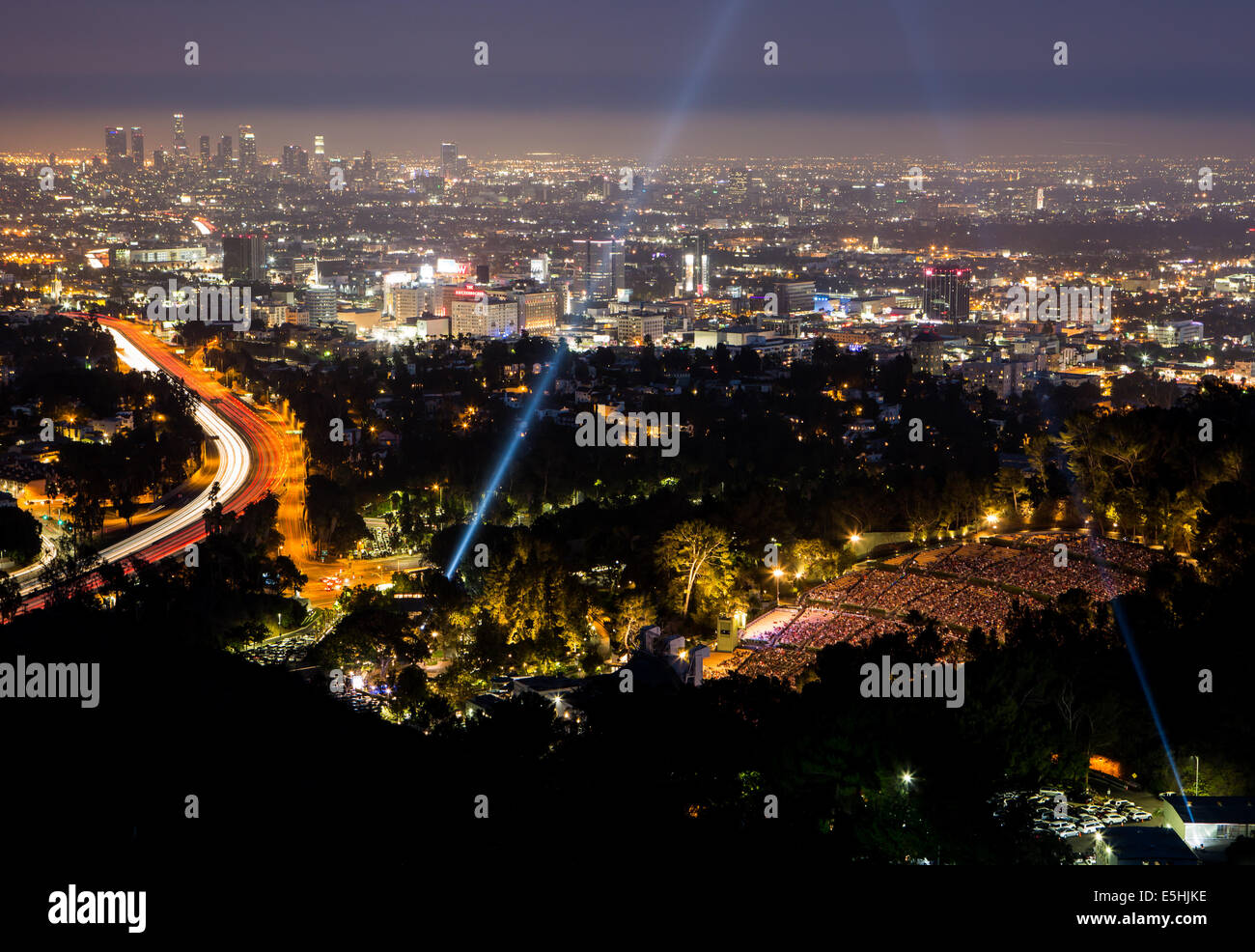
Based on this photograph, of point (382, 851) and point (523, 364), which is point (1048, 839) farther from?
point (523, 364)

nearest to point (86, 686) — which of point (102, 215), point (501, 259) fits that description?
point (501, 259)

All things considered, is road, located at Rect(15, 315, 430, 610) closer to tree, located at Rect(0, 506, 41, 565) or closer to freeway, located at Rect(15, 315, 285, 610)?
freeway, located at Rect(15, 315, 285, 610)

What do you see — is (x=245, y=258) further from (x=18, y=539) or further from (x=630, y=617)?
(x=630, y=617)

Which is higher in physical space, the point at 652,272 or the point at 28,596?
the point at 652,272

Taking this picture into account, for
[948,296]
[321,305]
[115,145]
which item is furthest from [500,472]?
[115,145]

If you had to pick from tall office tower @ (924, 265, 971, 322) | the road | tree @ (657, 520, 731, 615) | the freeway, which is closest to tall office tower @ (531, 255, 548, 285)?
tall office tower @ (924, 265, 971, 322)

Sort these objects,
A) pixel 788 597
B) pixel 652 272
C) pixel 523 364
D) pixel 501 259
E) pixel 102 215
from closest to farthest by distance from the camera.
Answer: pixel 788 597 → pixel 523 364 → pixel 652 272 → pixel 501 259 → pixel 102 215
